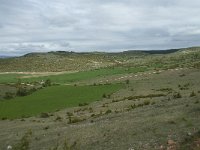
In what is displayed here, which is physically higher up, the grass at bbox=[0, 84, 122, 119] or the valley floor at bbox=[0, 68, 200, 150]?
the valley floor at bbox=[0, 68, 200, 150]

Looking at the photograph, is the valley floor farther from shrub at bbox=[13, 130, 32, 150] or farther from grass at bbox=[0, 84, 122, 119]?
grass at bbox=[0, 84, 122, 119]

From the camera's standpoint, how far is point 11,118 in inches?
2040

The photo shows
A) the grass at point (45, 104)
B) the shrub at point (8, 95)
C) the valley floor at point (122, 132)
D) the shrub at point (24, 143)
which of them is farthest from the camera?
the shrub at point (8, 95)

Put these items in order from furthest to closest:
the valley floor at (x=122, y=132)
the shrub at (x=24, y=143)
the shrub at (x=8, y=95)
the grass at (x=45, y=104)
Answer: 1. the shrub at (x=8, y=95)
2. the grass at (x=45, y=104)
3. the shrub at (x=24, y=143)
4. the valley floor at (x=122, y=132)

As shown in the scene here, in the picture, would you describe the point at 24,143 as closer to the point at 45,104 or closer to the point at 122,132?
the point at 122,132

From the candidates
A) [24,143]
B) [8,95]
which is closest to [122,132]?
[24,143]

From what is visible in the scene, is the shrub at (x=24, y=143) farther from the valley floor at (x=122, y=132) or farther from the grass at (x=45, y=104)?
the grass at (x=45, y=104)

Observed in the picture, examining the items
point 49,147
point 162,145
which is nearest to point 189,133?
point 162,145

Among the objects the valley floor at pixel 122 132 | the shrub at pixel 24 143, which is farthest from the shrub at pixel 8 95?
the shrub at pixel 24 143

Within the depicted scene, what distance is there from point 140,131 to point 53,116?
21.3 meters

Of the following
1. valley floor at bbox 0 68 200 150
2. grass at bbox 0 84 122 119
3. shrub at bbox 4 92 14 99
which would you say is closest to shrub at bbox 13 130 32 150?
valley floor at bbox 0 68 200 150

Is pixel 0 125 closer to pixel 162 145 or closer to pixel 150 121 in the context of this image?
pixel 150 121

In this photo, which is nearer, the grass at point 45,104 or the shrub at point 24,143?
the shrub at point 24,143

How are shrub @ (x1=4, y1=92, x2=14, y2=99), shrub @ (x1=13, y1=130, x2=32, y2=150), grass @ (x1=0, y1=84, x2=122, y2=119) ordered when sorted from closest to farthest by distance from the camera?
shrub @ (x1=13, y1=130, x2=32, y2=150)
grass @ (x1=0, y1=84, x2=122, y2=119)
shrub @ (x1=4, y1=92, x2=14, y2=99)
